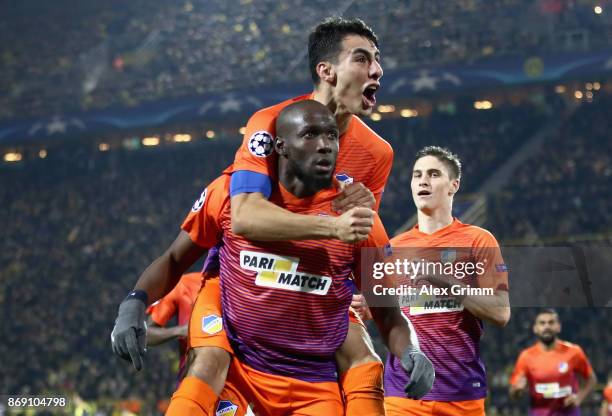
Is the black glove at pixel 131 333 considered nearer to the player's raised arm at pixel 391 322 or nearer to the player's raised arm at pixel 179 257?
the player's raised arm at pixel 179 257

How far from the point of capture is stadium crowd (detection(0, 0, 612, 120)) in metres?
26.1

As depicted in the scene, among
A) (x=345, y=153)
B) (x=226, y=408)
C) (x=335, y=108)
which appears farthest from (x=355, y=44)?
(x=226, y=408)

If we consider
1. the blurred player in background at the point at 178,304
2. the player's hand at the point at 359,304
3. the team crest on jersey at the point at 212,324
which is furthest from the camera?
the blurred player in background at the point at 178,304

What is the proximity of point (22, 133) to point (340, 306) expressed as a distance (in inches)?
1078

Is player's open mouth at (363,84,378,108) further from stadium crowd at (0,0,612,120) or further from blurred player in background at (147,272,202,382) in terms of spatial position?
stadium crowd at (0,0,612,120)

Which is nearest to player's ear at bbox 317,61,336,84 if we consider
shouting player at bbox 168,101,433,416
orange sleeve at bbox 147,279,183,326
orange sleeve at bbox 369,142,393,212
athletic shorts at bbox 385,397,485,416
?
orange sleeve at bbox 369,142,393,212

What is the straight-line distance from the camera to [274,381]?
3.91m

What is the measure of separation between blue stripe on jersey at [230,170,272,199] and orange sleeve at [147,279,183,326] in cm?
388

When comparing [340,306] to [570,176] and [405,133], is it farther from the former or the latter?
[405,133]

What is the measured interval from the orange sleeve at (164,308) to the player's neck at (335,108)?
3574mm

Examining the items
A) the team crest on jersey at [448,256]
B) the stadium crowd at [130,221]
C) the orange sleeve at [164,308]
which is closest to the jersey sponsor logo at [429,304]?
the team crest on jersey at [448,256]

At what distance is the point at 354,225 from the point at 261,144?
2.40ft

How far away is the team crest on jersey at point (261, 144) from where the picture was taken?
12.7ft

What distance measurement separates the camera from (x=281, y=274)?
3828 millimetres
